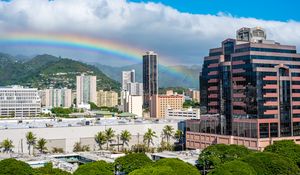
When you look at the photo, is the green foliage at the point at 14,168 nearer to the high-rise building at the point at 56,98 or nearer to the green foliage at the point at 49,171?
the green foliage at the point at 49,171

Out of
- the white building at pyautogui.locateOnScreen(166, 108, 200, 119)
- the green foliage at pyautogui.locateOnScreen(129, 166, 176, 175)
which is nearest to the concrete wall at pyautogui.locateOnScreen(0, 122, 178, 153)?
the green foliage at pyautogui.locateOnScreen(129, 166, 176, 175)

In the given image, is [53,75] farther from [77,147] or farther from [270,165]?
[270,165]

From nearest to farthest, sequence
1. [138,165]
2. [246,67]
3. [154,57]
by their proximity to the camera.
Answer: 1. [138,165]
2. [246,67]
3. [154,57]

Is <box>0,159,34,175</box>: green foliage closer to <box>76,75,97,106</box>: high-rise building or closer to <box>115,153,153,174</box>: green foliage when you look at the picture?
<box>115,153,153,174</box>: green foliage

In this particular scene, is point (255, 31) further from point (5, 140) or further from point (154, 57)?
point (154, 57)

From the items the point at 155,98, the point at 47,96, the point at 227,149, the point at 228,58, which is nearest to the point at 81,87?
the point at 47,96

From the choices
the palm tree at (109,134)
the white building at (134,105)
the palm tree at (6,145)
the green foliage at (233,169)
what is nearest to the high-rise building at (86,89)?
the white building at (134,105)
